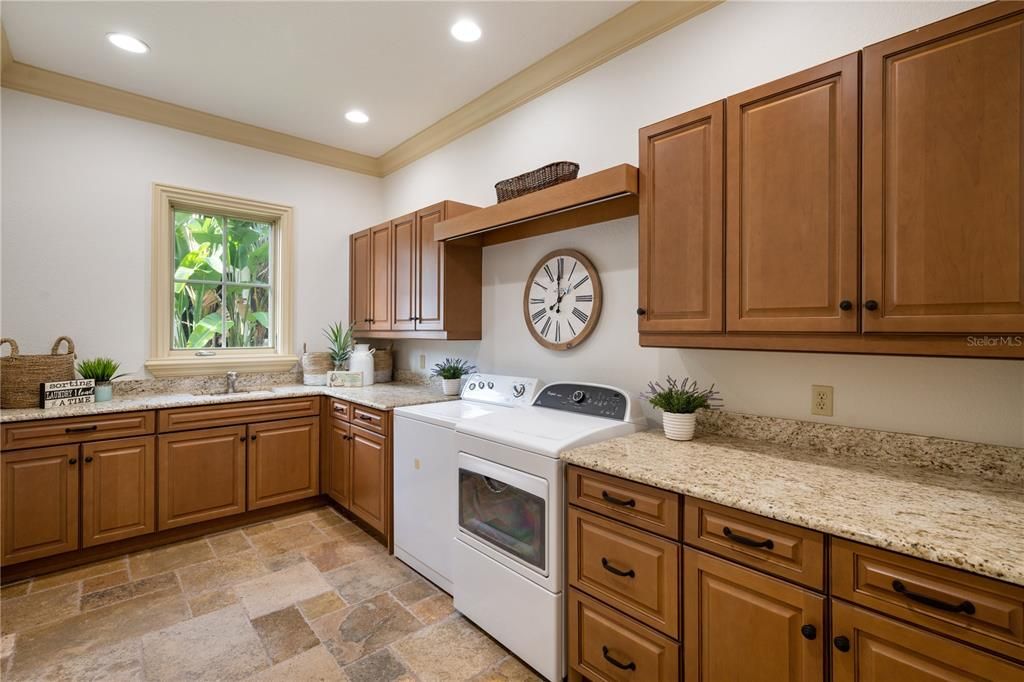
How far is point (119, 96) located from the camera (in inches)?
125

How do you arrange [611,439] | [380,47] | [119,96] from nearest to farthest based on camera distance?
1. [611,439]
2. [380,47]
3. [119,96]

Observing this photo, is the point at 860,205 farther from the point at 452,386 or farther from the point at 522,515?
the point at 452,386

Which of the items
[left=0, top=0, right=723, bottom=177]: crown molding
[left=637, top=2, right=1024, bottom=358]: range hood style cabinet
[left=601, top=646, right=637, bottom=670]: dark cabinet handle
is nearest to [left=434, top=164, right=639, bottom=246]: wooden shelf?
[left=637, top=2, right=1024, bottom=358]: range hood style cabinet

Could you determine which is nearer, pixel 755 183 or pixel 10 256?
pixel 755 183

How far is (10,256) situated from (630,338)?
3.66 metres

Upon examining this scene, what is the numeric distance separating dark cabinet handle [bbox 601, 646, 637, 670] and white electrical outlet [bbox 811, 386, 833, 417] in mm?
1131

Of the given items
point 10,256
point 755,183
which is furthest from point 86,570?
point 755,183

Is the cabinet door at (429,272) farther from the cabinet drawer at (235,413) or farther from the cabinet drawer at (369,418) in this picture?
the cabinet drawer at (235,413)

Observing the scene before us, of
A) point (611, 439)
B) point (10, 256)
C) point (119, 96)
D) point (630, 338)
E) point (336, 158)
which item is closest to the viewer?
point (611, 439)

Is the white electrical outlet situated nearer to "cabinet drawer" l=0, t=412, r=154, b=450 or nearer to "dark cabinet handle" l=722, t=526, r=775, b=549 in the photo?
"dark cabinet handle" l=722, t=526, r=775, b=549

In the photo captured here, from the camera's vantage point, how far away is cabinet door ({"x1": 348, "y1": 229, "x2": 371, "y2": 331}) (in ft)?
13.1

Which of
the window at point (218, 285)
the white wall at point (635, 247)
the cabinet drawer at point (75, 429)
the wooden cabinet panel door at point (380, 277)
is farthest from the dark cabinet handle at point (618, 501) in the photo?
the window at point (218, 285)

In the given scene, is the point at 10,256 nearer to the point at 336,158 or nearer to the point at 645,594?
the point at 336,158

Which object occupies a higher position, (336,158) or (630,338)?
(336,158)
